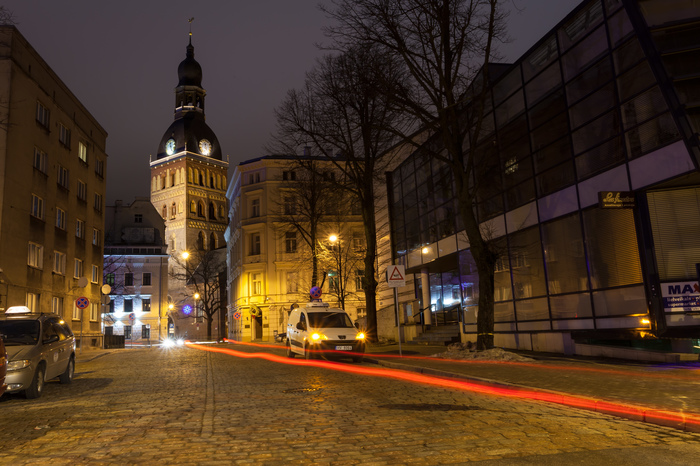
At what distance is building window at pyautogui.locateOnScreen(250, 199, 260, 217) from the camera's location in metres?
57.1

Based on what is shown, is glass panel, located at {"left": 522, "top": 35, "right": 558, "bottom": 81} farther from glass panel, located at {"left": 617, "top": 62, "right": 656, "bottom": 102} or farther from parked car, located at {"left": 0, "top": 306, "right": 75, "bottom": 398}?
parked car, located at {"left": 0, "top": 306, "right": 75, "bottom": 398}

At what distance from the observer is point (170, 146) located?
105m

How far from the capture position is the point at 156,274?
70125mm

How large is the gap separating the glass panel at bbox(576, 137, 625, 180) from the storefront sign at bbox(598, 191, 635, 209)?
1.20 meters

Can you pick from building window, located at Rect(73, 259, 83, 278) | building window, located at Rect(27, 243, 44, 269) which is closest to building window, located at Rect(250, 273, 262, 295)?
building window, located at Rect(73, 259, 83, 278)

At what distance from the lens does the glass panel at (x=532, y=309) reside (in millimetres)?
19547

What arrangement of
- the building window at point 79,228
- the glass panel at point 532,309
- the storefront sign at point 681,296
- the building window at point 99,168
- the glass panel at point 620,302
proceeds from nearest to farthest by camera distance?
the storefront sign at point 681,296
the glass panel at point 620,302
the glass panel at point 532,309
the building window at point 79,228
the building window at point 99,168

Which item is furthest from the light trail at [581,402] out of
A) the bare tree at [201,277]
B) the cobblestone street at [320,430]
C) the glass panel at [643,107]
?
the bare tree at [201,277]

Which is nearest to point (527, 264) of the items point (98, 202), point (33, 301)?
point (33, 301)

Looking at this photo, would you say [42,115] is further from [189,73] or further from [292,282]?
[189,73]

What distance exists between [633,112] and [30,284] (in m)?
28.4

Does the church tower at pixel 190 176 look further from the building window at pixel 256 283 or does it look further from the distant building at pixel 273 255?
the building window at pixel 256 283

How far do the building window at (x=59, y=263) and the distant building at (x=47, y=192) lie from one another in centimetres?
6

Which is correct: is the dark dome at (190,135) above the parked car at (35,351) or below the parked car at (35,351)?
above
